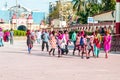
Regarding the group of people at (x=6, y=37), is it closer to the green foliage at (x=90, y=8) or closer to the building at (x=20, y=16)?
the green foliage at (x=90, y=8)

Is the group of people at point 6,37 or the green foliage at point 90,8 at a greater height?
the green foliage at point 90,8

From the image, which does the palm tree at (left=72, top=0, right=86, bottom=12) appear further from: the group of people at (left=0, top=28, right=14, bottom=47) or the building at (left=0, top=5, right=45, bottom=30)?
the group of people at (left=0, top=28, right=14, bottom=47)

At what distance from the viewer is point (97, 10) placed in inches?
3253

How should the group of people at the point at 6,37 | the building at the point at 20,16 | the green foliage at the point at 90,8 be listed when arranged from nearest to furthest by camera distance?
the group of people at the point at 6,37
the green foliage at the point at 90,8
the building at the point at 20,16

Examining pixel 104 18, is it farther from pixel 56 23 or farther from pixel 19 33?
pixel 19 33

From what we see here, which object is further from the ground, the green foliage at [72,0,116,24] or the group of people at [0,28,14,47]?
the green foliage at [72,0,116,24]

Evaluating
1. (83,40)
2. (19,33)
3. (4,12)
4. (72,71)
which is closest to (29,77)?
(72,71)

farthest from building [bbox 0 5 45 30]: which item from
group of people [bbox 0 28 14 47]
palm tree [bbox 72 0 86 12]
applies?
group of people [bbox 0 28 14 47]

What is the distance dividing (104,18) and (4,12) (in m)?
99.4

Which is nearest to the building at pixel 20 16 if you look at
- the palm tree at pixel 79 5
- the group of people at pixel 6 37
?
the palm tree at pixel 79 5

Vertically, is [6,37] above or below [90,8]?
below

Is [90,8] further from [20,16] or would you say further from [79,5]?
[20,16]

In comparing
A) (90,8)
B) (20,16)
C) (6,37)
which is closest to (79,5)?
(90,8)

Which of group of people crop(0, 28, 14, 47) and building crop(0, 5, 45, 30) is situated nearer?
group of people crop(0, 28, 14, 47)
